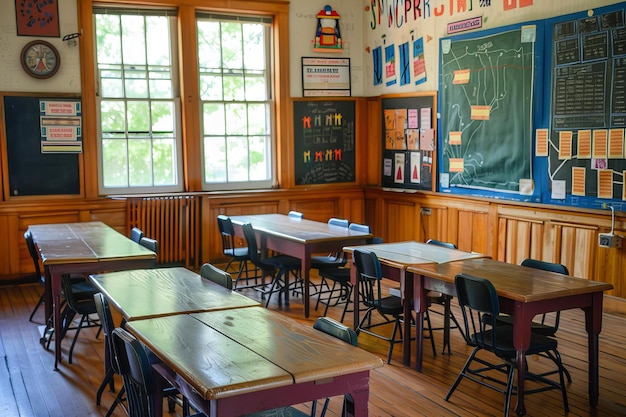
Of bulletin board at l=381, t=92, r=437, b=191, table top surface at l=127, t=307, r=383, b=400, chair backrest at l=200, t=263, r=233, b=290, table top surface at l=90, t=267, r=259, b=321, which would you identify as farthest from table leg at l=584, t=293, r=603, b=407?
bulletin board at l=381, t=92, r=437, b=191

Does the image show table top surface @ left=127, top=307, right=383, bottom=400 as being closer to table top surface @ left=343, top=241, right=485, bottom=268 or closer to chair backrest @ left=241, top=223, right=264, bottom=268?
table top surface @ left=343, top=241, right=485, bottom=268

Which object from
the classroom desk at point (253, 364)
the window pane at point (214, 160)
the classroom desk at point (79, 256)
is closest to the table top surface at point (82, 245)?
the classroom desk at point (79, 256)

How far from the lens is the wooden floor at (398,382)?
14.0 feet

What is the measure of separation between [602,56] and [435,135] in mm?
2458

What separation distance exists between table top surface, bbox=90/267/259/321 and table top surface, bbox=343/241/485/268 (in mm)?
1490

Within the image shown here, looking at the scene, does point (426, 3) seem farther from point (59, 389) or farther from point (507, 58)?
point (59, 389)

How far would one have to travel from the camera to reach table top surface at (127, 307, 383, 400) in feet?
8.41

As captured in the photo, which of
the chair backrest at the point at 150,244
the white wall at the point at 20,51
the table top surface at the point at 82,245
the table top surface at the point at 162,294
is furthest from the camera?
the white wall at the point at 20,51

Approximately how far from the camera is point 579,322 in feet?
20.6

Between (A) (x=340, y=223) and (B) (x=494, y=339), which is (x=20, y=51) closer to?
(A) (x=340, y=223)

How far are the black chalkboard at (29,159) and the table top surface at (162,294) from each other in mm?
3792

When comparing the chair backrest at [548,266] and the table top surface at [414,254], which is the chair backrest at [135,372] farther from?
the chair backrest at [548,266]

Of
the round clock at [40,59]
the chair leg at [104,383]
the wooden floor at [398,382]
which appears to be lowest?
the wooden floor at [398,382]

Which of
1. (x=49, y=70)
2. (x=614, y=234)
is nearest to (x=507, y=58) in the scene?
(x=614, y=234)
